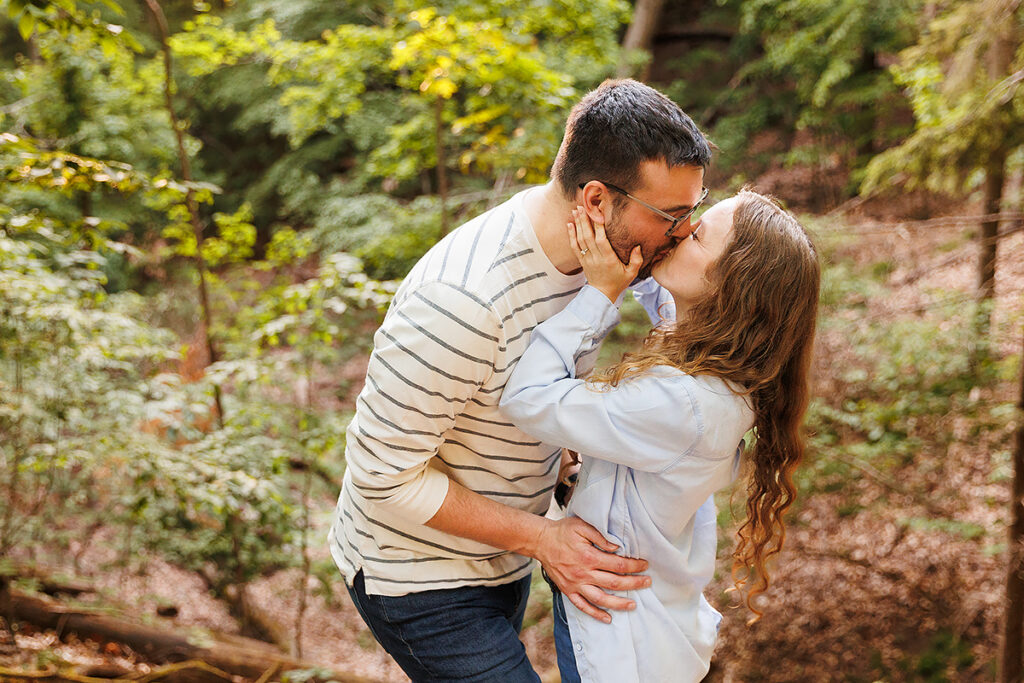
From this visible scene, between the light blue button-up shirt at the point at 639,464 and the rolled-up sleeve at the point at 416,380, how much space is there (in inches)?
4.8

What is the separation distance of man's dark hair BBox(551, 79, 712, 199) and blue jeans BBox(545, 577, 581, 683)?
0.95 m

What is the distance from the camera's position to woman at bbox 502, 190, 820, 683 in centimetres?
150

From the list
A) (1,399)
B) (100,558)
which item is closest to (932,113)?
(1,399)

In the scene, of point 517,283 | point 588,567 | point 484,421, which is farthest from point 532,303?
point 588,567

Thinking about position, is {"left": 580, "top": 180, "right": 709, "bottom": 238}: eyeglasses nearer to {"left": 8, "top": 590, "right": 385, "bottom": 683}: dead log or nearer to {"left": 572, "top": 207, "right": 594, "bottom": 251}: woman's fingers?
{"left": 572, "top": 207, "right": 594, "bottom": 251}: woman's fingers

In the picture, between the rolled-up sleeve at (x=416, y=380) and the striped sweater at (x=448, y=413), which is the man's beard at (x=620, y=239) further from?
the rolled-up sleeve at (x=416, y=380)

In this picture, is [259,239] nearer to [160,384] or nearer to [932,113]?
[160,384]

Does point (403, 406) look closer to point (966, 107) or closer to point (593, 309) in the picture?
point (593, 309)

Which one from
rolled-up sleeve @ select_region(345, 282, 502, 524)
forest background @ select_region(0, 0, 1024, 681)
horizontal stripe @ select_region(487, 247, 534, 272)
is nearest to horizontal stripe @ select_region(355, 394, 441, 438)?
rolled-up sleeve @ select_region(345, 282, 502, 524)

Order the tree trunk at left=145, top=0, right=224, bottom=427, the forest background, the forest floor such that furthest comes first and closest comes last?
the forest floor < the tree trunk at left=145, top=0, right=224, bottom=427 < the forest background

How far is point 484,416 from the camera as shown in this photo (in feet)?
5.26

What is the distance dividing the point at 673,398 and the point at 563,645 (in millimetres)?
671

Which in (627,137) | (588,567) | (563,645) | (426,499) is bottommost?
(563,645)

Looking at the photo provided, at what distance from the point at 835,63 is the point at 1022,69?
503cm
